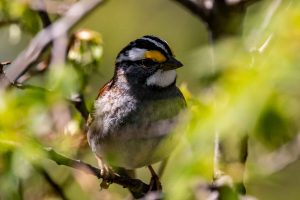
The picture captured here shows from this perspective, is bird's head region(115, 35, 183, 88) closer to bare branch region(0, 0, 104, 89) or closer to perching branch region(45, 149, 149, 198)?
bare branch region(0, 0, 104, 89)

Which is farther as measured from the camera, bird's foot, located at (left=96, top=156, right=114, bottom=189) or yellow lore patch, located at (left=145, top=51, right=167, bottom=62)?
yellow lore patch, located at (left=145, top=51, right=167, bottom=62)

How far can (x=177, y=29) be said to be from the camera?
355 inches

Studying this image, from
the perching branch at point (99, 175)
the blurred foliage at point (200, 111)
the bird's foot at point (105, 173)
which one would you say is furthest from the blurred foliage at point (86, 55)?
the perching branch at point (99, 175)

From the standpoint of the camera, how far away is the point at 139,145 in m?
4.29

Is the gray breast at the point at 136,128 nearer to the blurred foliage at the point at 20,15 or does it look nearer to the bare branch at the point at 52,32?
the bare branch at the point at 52,32

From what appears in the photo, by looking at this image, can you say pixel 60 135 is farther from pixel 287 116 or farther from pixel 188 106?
pixel 287 116


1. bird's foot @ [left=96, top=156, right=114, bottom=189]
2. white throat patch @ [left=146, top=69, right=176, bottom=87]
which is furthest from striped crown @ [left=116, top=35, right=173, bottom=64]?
bird's foot @ [left=96, top=156, right=114, bottom=189]

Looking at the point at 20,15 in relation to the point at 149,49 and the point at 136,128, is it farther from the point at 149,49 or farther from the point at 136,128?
the point at 136,128

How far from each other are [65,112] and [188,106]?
0.86 metres

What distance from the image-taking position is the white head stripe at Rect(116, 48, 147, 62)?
14.6 feet

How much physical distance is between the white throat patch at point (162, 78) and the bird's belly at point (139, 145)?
0.29 metres

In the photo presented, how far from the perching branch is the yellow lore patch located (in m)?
0.72

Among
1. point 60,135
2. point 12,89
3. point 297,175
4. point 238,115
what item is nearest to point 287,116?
point 238,115

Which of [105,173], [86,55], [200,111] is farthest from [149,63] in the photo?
[200,111]
